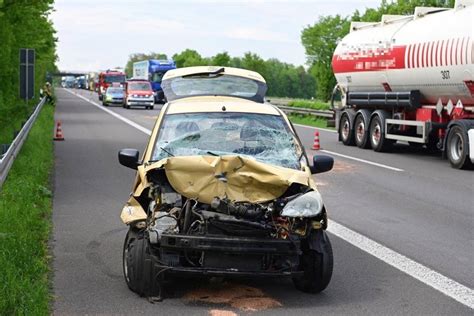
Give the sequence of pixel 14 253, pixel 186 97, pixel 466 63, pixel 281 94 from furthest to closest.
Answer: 1. pixel 281 94
2. pixel 466 63
3. pixel 186 97
4. pixel 14 253

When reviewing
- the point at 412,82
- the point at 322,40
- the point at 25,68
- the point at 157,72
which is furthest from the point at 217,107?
the point at 322,40

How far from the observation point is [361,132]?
25.6m

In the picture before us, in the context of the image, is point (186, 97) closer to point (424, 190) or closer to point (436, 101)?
point (424, 190)

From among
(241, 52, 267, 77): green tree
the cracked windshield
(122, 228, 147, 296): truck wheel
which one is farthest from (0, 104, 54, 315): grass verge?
(241, 52, 267, 77): green tree

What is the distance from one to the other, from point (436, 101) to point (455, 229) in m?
11.0

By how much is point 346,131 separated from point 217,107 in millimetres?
18545

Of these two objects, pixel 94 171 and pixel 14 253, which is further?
pixel 94 171

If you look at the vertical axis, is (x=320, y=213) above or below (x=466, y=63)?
below

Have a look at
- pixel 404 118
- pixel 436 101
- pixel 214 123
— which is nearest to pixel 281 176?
pixel 214 123

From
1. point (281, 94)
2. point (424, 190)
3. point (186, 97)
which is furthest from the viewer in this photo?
point (281, 94)

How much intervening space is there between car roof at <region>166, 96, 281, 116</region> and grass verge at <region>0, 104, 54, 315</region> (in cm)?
195

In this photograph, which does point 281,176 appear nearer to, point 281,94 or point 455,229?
point 455,229

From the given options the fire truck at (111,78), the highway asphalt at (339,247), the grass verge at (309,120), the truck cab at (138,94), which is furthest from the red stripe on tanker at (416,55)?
the fire truck at (111,78)

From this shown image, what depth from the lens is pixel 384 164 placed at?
19.7m
